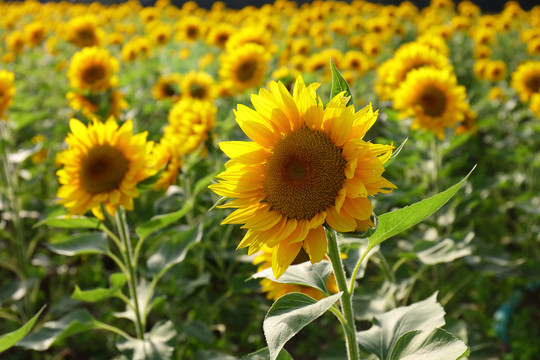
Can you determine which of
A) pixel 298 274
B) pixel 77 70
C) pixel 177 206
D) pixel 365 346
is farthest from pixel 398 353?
pixel 77 70

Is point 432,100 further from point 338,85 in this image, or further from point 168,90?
point 168,90

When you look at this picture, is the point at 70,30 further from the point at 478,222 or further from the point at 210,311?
the point at 478,222

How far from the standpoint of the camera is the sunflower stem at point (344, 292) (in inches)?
46.2

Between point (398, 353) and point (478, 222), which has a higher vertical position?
point (398, 353)

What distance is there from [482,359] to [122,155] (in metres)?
1.89

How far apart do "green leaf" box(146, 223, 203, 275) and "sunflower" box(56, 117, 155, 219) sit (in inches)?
11.1

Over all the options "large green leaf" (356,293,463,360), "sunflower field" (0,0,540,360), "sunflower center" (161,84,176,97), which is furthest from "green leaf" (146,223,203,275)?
"sunflower center" (161,84,176,97)

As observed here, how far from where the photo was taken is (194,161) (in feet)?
8.36

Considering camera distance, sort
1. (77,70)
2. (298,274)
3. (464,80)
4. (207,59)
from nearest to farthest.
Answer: (298,274), (77,70), (207,59), (464,80)

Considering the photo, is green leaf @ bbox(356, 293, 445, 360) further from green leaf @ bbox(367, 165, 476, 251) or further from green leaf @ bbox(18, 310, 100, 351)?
green leaf @ bbox(18, 310, 100, 351)

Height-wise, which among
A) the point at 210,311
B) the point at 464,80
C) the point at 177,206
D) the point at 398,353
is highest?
the point at 398,353

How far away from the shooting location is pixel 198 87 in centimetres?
372

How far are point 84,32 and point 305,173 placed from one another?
14.1 feet

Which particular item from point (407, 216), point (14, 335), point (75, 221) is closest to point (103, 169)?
point (75, 221)
